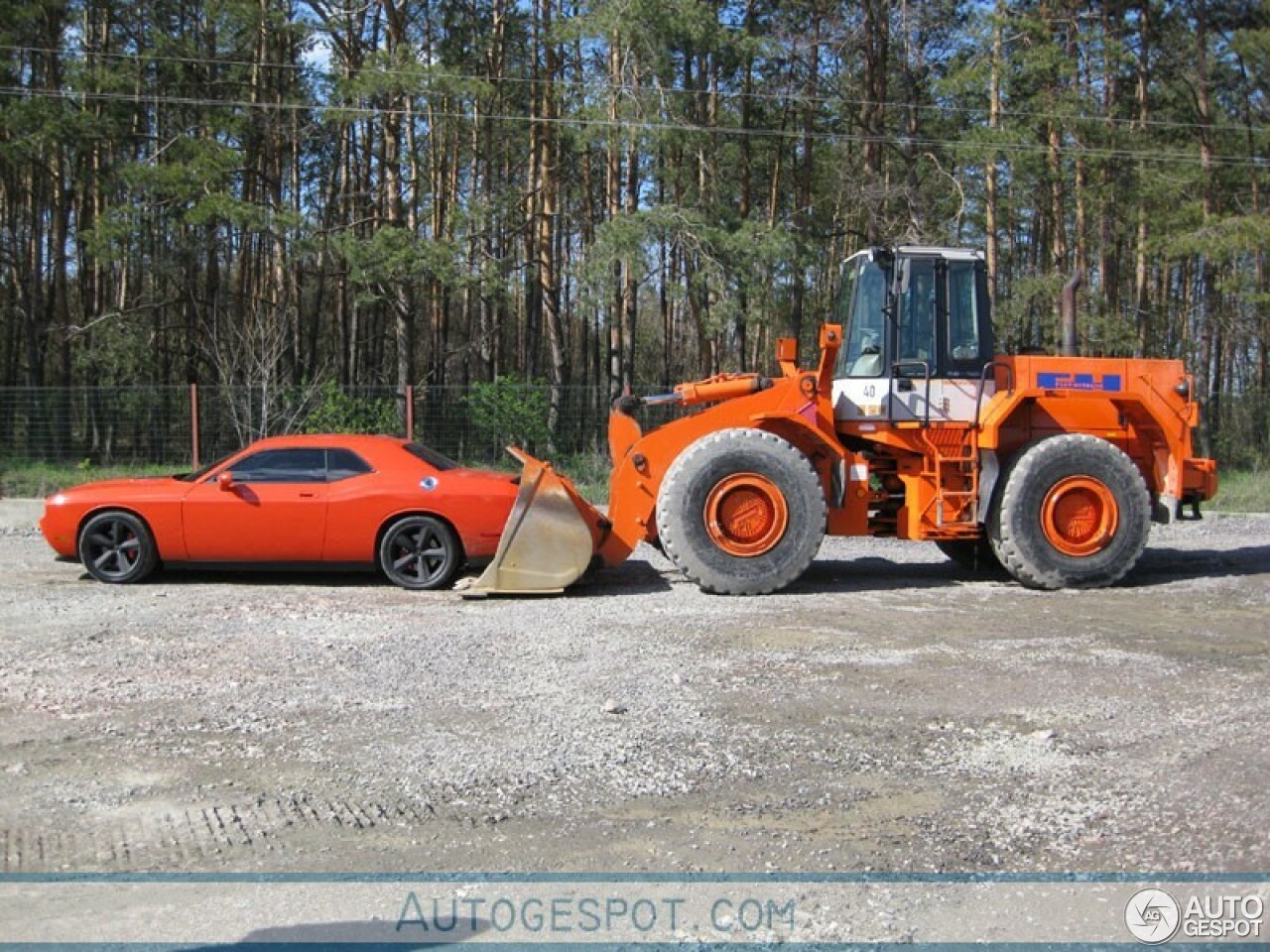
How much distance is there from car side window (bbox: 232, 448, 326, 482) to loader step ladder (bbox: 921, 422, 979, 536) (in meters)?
5.60

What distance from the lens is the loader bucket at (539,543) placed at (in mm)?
10203

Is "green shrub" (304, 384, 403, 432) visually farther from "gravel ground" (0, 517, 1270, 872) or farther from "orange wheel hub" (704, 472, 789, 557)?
"orange wheel hub" (704, 472, 789, 557)

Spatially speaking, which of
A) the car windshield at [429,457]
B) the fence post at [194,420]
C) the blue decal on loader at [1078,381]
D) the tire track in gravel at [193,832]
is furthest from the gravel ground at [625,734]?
the fence post at [194,420]

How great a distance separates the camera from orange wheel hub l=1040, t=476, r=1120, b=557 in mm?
10984

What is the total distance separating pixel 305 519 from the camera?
34.9 feet

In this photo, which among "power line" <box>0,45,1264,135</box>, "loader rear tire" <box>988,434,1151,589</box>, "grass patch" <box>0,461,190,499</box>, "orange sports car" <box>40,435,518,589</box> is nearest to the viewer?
"orange sports car" <box>40,435,518,589</box>

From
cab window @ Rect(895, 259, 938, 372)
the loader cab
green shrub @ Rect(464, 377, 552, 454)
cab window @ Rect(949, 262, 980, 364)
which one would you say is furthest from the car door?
green shrub @ Rect(464, 377, 552, 454)

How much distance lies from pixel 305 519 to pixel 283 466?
577mm

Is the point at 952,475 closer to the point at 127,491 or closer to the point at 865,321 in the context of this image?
the point at 865,321

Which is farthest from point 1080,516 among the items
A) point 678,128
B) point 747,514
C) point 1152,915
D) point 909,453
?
point 678,128

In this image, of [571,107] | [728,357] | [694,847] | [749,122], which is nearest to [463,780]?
[694,847]

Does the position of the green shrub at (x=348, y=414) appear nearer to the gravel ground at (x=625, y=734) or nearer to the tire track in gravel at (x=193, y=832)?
the gravel ground at (x=625, y=734)

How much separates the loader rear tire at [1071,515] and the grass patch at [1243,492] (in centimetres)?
632

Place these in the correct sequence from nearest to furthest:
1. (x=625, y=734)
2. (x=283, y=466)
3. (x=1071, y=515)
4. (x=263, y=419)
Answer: (x=625, y=734)
(x=283, y=466)
(x=1071, y=515)
(x=263, y=419)
